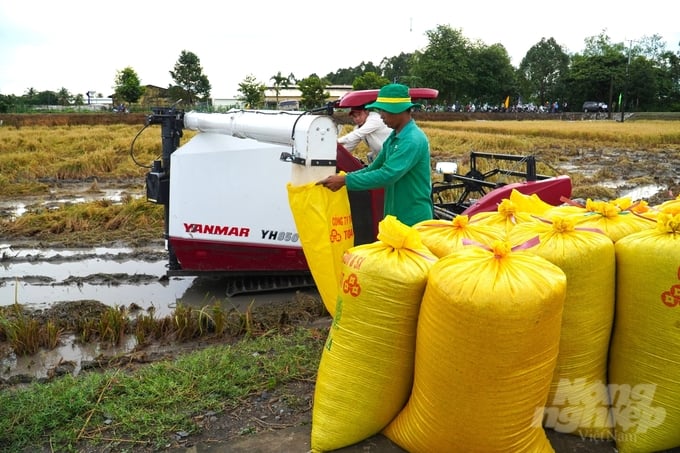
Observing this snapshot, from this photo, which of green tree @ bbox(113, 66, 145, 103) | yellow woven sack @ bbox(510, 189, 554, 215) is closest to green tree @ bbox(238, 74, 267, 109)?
green tree @ bbox(113, 66, 145, 103)

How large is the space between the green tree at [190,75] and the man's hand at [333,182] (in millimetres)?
49540

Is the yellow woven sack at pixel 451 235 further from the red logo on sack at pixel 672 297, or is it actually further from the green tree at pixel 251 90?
the green tree at pixel 251 90

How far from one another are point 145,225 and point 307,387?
20.2ft

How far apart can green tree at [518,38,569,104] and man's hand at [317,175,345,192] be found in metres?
71.4

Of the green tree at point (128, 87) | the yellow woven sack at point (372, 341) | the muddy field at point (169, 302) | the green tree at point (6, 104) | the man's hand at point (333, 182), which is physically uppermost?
the green tree at point (128, 87)

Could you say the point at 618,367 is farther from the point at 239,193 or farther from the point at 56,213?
the point at 56,213

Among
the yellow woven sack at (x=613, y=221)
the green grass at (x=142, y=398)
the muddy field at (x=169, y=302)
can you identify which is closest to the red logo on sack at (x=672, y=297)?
the yellow woven sack at (x=613, y=221)

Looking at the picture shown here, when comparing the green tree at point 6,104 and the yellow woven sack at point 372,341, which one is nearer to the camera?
the yellow woven sack at point 372,341

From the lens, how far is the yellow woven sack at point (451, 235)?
2877mm

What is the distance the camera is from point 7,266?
22.9 feet

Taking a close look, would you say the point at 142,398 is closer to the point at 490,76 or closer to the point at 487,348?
the point at 487,348

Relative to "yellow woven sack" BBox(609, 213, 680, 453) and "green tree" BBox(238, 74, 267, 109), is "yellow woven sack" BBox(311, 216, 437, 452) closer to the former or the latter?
"yellow woven sack" BBox(609, 213, 680, 453)

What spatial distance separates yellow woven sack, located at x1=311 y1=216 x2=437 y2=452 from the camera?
249cm

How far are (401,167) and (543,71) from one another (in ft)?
253
